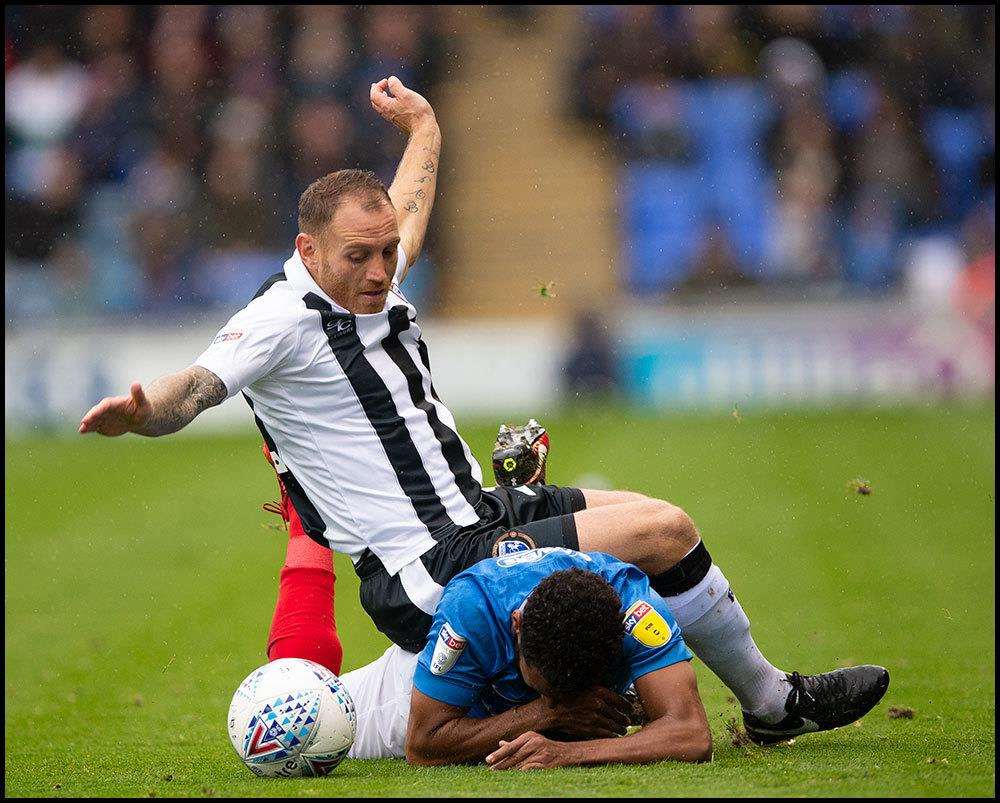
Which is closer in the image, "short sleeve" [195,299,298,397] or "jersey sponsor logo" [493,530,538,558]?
"short sleeve" [195,299,298,397]

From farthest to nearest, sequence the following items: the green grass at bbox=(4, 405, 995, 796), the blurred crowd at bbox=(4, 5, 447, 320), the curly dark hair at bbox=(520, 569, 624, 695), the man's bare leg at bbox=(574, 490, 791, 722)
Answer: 1. the blurred crowd at bbox=(4, 5, 447, 320)
2. the man's bare leg at bbox=(574, 490, 791, 722)
3. the green grass at bbox=(4, 405, 995, 796)
4. the curly dark hair at bbox=(520, 569, 624, 695)

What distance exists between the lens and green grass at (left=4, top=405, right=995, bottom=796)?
5340 mm

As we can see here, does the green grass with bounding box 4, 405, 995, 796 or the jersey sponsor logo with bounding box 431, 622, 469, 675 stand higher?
the jersey sponsor logo with bounding box 431, 622, 469, 675

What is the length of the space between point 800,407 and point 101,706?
13.6 metres

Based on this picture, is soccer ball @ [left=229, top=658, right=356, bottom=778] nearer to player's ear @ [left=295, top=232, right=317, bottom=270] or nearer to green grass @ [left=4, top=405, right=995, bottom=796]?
green grass @ [left=4, top=405, right=995, bottom=796]

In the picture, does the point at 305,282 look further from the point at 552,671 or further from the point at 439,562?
the point at 552,671

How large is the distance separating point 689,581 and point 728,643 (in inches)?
12.3

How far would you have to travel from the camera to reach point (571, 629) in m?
4.89

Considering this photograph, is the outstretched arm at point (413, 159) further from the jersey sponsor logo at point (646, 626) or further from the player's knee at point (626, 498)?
the jersey sponsor logo at point (646, 626)

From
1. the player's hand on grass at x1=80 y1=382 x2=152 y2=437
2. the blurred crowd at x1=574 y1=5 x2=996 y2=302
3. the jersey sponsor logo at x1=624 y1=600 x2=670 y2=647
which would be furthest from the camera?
the blurred crowd at x1=574 y1=5 x2=996 y2=302

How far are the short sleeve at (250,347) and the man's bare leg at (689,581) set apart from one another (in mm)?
1280

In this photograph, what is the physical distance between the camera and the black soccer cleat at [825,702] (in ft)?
19.2

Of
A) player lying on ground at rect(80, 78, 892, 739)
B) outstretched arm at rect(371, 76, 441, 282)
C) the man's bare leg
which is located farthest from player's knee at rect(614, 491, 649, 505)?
outstretched arm at rect(371, 76, 441, 282)

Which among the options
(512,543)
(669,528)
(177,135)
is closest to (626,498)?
(669,528)
